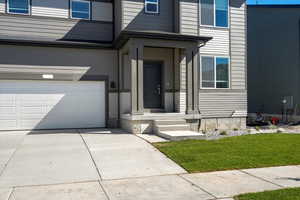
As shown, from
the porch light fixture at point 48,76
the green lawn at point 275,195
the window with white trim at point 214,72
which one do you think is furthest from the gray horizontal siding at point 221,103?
the green lawn at point 275,195

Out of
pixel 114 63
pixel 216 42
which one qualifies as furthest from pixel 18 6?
pixel 216 42

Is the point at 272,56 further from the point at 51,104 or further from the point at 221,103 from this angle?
the point at 51,104

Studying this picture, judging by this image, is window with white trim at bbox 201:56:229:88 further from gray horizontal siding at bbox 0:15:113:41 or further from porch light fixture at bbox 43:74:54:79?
porch light fixture at bbox 43:74:54:79

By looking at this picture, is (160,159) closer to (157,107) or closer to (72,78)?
(157,107)

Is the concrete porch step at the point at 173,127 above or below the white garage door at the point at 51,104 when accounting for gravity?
below

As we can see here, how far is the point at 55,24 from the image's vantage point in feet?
38.1

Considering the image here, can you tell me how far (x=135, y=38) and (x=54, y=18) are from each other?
4.14 metres

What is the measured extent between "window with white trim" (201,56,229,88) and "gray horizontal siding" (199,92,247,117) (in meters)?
0.42

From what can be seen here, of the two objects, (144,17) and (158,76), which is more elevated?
(144,17)

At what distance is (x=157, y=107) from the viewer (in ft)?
38.8

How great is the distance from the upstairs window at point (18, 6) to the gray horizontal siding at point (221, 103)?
27.7 ft

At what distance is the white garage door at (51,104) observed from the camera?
1108cm

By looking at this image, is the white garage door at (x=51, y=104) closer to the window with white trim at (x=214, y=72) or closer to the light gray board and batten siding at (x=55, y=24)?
the light gray board and batten siding at (x=55, y=24)

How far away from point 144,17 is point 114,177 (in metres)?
8.32
